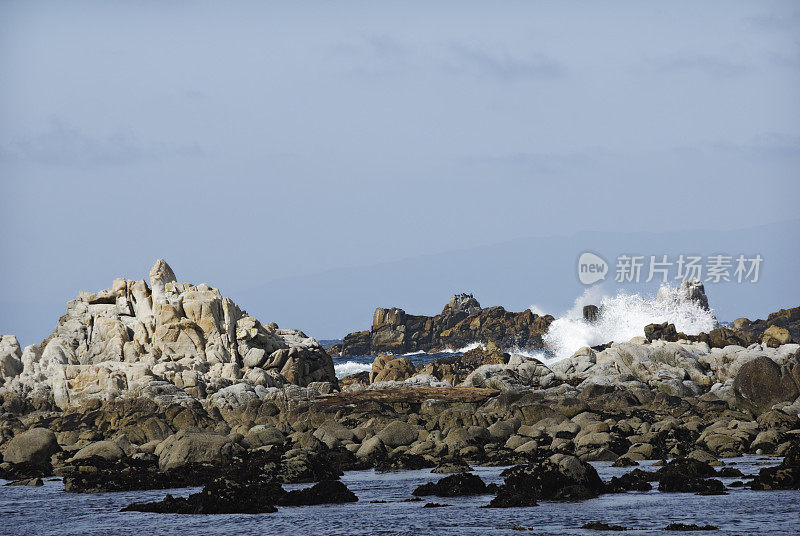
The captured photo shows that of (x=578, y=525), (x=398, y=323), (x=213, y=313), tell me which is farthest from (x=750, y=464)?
(x=398, y=323)

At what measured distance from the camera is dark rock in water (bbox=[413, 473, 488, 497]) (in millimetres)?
29047

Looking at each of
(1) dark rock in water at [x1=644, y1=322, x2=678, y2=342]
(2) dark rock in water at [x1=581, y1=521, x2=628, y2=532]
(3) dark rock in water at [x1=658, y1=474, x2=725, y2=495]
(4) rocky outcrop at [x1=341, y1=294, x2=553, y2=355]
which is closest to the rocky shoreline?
(3) dark rock in water at [x1=658, y1=474, x2=725, y2=495]

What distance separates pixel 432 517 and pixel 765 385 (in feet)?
97.0

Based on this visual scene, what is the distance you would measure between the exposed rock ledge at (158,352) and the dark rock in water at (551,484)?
79.8 ft

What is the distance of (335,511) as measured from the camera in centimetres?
2653

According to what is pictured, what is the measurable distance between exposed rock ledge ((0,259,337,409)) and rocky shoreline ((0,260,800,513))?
0.37ft

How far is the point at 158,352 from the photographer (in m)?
54.4

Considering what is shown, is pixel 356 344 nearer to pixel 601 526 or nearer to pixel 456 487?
pixel 456 487

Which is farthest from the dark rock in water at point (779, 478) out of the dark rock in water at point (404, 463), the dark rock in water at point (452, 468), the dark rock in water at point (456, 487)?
the dark rock in water at point (404, 463)

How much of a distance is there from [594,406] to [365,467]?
16294 millimetres

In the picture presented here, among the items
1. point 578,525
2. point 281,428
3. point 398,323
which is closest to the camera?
point 578,525

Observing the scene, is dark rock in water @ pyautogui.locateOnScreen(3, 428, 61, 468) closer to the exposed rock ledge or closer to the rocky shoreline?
the rocky shoreline

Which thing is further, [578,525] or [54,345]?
[54,345]

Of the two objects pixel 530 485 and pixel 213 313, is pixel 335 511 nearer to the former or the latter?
pixel 530 485
